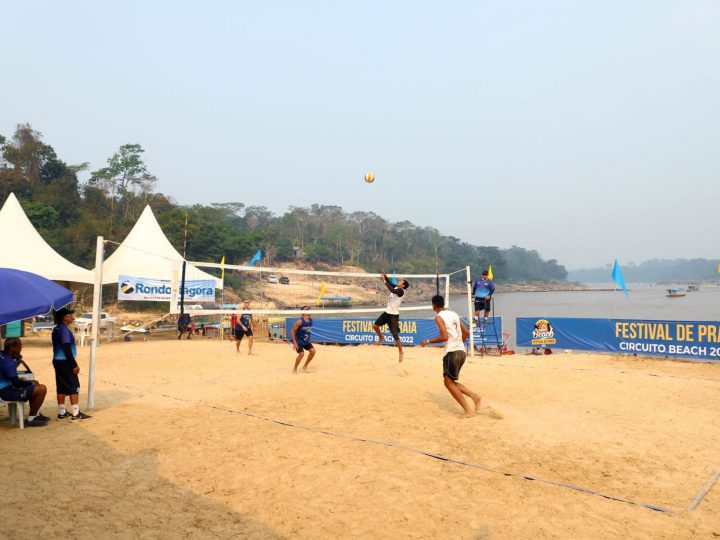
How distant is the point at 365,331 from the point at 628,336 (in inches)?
378

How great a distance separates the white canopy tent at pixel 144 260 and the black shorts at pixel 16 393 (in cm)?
1390

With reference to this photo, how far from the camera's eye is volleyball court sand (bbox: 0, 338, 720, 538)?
3.88 metres

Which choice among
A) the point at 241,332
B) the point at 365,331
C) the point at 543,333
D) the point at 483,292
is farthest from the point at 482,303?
the point at 241,332

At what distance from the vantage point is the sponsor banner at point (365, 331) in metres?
19.2

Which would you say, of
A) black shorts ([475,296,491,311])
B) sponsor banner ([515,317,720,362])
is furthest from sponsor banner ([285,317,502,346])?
black shorts ([475,296,491,311])

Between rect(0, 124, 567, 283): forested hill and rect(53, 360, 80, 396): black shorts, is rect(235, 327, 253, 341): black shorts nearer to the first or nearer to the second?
rect(53, 360, 80, 396): black shorts

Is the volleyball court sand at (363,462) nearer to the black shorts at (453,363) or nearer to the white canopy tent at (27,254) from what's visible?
the black shorts at (453,363)

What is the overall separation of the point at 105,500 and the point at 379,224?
113 metres

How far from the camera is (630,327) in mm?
15633

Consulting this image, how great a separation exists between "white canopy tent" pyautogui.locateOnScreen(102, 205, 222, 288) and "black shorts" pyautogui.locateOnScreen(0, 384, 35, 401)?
45.6ft

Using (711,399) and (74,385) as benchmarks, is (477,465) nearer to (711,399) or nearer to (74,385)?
(74,385)

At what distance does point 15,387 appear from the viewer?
6.45 metres

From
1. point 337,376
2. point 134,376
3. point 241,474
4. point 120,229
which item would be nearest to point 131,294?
point 134,376

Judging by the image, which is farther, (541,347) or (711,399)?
(541,347)
